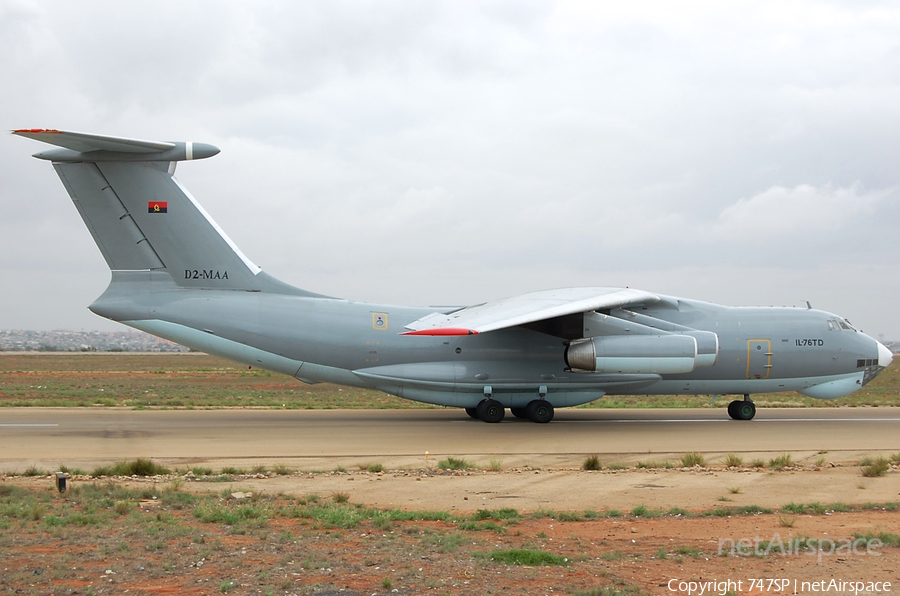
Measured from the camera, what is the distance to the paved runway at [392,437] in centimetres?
1138

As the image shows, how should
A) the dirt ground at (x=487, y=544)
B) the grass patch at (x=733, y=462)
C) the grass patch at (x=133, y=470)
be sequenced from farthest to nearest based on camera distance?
the grass patch at (x=733, y=462)
the grass patch at (x=133, y=470)
the dirt ground at (x=487, y=544)

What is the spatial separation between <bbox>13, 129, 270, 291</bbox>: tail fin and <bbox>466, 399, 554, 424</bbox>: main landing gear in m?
6.08

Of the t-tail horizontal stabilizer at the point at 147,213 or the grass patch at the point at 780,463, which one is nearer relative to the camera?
the grass patch at the point at 780,463

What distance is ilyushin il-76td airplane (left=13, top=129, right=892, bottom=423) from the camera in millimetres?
15195

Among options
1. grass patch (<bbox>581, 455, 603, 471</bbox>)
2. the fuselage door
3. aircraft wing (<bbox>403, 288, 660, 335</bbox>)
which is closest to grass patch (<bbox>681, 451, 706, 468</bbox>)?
grass patch (<bbox>581, 455, 603, 471</bbox>)

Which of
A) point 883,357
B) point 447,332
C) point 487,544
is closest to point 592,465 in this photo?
point 447,332

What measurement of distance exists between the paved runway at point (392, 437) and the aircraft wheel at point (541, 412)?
9.8 inches

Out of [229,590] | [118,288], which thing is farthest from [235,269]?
[229,590]

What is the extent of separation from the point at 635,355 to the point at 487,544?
10072mm

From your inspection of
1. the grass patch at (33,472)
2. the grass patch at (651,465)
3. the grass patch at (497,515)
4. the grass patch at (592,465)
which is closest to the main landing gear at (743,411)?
the grass patch at (651,465)

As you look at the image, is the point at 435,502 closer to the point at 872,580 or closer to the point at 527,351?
the point at 872,580

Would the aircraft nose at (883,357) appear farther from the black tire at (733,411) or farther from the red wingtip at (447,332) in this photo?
the red wingtip at (447,332)

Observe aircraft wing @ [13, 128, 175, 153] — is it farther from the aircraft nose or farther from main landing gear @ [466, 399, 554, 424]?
the aircraft nose

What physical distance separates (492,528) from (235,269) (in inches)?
440
